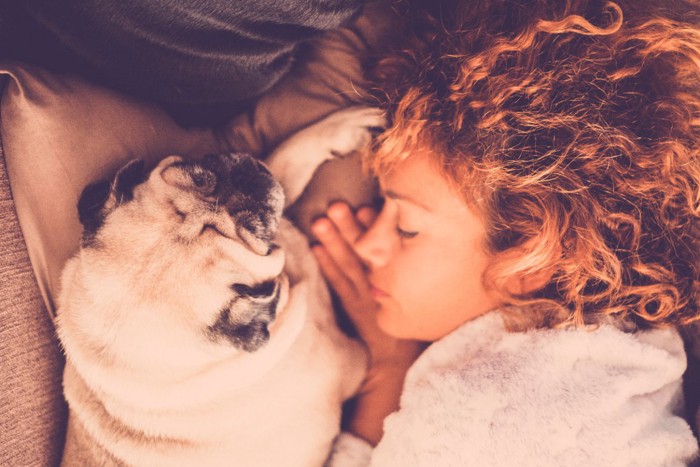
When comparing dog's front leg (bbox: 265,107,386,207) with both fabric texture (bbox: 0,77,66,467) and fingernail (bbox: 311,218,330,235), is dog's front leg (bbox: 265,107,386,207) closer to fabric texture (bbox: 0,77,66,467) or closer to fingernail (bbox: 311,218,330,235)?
fingernail (bbox: 311,218,330,235)

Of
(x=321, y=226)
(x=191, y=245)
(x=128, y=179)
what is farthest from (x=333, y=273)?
(x=128, y=179)

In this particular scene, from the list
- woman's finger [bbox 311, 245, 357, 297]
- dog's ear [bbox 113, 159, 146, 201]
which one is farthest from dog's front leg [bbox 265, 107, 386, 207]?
dog's ear [bbox 113, 159, 146, 201]

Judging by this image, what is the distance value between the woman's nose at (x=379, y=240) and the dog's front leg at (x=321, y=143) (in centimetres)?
23

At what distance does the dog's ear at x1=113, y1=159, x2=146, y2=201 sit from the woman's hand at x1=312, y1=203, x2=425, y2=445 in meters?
0.53

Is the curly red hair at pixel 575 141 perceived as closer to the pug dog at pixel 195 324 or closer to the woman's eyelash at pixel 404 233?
the woman's eyelash at pixel 404 233

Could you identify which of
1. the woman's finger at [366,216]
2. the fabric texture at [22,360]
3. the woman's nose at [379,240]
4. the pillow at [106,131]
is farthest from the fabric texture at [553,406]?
the fabric texture at [22,360]

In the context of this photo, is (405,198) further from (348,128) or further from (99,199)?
(99,199)

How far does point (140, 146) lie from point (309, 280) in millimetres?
623

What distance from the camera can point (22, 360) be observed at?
48.1 inches

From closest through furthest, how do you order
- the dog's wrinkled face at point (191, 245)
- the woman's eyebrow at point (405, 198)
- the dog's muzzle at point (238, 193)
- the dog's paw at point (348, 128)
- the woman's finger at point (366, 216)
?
the dog's wrinkled face at point (191, 245)
the dog's muzzle at point (238, 193)
the woman's eyebrow at point (405, 198)
the dog's paw at point (348, 128)
the woman's finger at point (366, 216)

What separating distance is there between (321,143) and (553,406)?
3.16 ft

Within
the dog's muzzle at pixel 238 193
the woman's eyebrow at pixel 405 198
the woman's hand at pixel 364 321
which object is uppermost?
the dog's muzzle at pixel 238 193

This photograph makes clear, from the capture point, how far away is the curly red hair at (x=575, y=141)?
1.18 metres

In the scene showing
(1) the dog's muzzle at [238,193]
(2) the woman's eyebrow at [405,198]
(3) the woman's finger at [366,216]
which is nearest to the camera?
(1) the dog's muzzle at [238,193]
